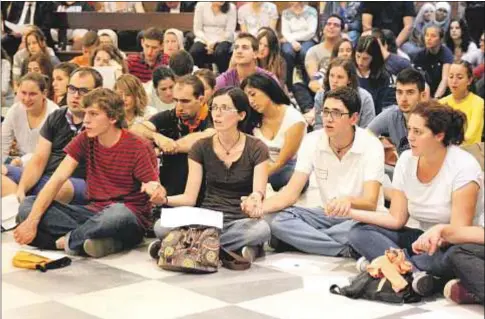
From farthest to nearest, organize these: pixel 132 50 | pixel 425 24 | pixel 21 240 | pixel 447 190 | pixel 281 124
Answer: pixel 132 50 → pixel 425 24 → pixel 281 124 → pixel 21 240 → pixel 447 190

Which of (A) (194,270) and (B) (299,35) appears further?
(B) (299,35)

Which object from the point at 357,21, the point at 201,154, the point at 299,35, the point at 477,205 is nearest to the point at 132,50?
the point at 299,35

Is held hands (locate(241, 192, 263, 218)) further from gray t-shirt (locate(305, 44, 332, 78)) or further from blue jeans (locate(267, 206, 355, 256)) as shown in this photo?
gray t-shirt (locate(305, 44, 332, 78))

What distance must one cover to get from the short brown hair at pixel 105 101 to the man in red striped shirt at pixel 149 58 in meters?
1.92

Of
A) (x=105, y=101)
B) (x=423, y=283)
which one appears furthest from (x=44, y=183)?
(x=423, y=283)

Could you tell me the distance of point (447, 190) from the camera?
6.93 feet

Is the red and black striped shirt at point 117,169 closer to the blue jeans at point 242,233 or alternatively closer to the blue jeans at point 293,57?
the blue jeans at point 242,233

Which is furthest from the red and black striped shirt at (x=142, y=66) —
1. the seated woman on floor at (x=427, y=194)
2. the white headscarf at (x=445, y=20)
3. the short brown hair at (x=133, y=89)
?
the seated woman on floor at (x=427, y=194)

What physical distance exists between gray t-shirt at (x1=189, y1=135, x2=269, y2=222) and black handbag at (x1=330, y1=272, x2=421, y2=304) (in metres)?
0.64

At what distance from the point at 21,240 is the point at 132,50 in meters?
2.62

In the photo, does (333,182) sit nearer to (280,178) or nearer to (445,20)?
(280,178)

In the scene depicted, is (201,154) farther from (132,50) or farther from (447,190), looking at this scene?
(132,50)

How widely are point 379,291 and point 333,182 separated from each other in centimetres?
56

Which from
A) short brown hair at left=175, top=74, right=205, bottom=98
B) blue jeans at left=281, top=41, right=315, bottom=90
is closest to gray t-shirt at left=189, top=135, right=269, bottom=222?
short brown hair at left=175, top=74, right=205, bottom=98
